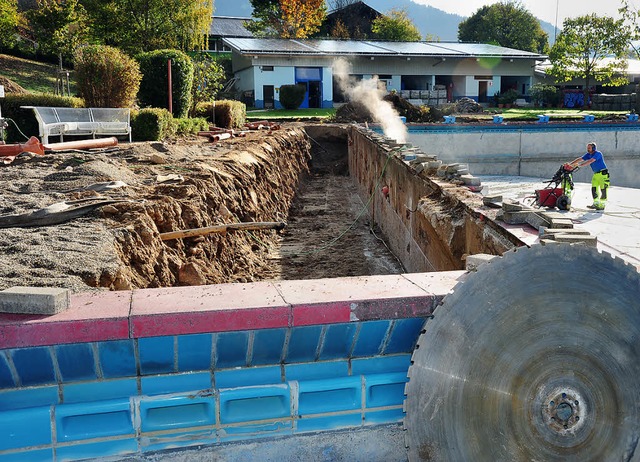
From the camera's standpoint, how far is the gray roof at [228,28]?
54.7m

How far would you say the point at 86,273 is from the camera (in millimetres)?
4535

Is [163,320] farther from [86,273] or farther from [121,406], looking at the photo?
[86,273]

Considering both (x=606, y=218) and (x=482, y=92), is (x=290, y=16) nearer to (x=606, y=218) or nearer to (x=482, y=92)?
(x=482, y=92)

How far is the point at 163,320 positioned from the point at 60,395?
1.70 ft

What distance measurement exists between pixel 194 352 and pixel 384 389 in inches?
34.6

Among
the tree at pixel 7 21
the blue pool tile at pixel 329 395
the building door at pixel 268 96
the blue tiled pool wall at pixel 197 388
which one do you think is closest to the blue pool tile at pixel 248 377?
the blue tiled pool wall at pixel 197 388

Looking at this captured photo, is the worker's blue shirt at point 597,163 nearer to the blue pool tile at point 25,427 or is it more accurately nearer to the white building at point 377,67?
the blue pool tile at point 25,427

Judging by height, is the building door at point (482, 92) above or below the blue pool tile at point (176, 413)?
above

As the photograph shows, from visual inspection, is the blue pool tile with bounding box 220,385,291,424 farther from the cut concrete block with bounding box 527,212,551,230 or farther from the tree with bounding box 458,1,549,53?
the tree with bounding box 458,1,549,53

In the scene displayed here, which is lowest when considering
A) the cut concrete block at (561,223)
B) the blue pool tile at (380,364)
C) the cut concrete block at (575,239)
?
the blue pool tile at (380,364)

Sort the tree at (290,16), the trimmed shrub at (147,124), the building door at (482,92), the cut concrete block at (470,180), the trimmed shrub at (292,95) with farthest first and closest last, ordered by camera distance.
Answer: the tree at (290,16) → the building door at (482,92) → the trimmed shrub at (292,95) → the trimmed shrub at (147,124) → the cut concrete block at (470,180)

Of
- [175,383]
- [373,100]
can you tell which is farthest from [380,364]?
[373,100]

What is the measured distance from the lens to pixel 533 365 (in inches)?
101

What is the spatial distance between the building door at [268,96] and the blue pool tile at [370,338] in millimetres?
36538
